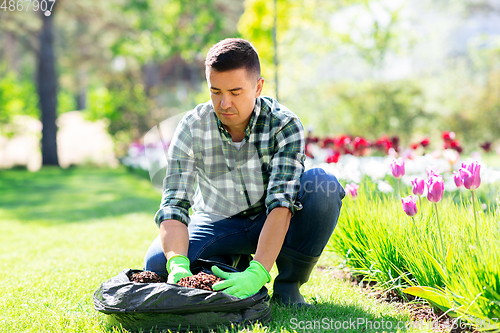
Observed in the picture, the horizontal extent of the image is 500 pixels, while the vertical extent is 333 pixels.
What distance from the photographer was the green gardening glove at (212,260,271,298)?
1.72m

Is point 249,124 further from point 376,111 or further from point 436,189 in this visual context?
point 376,111

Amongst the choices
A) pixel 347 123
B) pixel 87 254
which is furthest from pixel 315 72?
pixel 87 254

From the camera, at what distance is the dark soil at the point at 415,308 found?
1.77 metres

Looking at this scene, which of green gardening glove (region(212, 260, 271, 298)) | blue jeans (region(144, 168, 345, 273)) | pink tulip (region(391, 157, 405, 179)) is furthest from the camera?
pink tulip (region(391, 157, 405, 179))

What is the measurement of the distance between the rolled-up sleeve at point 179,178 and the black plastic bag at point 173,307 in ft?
1.33

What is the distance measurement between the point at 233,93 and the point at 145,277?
873 mm

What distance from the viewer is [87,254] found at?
341 cm

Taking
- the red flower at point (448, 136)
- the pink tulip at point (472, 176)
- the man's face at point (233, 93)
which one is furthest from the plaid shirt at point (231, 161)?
the red flower at point (448, 136)

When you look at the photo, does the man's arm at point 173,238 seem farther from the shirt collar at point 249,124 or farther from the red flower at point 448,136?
the red flower at point 448,136

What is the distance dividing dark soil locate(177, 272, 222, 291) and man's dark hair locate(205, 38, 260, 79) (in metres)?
0.87

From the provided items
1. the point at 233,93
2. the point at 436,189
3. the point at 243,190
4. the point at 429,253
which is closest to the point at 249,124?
the point at 233,93

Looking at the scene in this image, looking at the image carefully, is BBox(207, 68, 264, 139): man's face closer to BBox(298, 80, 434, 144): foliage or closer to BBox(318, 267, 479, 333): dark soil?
BBox(318, 267, 479, 333): dark soil

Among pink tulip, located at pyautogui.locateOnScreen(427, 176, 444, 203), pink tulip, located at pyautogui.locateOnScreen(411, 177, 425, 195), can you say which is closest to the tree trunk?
pink tulip, located at pyautogui.locateOnScreen(411, 177, 425, 195)

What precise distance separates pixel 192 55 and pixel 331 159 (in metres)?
9.73
